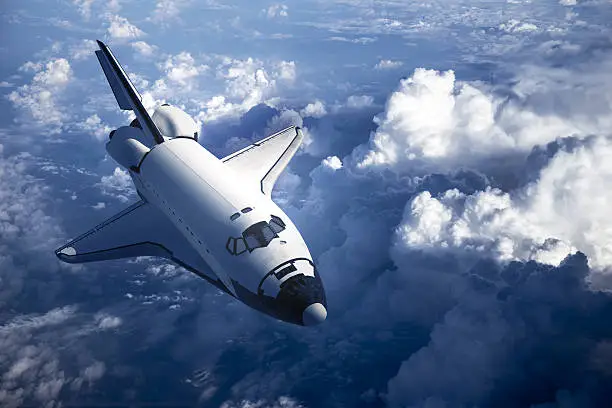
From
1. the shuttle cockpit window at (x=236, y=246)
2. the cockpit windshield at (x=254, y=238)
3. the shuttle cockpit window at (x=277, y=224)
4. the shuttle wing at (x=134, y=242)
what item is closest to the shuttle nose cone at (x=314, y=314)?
the cockpit windshield at (x=254, y=238)

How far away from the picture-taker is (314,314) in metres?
17.8

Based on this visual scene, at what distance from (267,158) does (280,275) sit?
17909 mm

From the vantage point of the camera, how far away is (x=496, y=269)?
8319 cm

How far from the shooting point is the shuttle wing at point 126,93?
31891mm

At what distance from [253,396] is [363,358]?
2813 cm

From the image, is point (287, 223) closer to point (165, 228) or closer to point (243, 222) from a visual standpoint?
point (243, 222)

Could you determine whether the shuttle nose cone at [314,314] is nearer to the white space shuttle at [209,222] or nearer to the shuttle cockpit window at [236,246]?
the white space shuttle at [209,222]

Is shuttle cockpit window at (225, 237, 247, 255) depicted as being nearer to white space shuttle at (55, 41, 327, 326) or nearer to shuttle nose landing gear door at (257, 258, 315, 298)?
white space shuttle at (55, 41, 327, 326)

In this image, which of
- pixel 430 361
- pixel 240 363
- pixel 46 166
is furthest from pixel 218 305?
pixel 46 166

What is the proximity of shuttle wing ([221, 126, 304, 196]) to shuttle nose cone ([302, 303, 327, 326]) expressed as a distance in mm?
12982

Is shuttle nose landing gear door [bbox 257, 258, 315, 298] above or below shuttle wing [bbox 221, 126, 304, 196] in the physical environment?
below

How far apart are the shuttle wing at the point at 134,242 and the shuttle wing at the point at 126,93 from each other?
21.6 feet

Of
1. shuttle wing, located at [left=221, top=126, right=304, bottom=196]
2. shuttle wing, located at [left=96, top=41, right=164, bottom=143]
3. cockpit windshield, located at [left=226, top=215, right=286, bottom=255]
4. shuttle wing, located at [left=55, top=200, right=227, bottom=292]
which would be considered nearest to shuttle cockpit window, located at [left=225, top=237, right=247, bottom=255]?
cockpit windshield, located at [left=226, top=215, right=286, bottom=255]

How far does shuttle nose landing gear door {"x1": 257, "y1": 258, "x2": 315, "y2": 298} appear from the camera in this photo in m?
18.8
